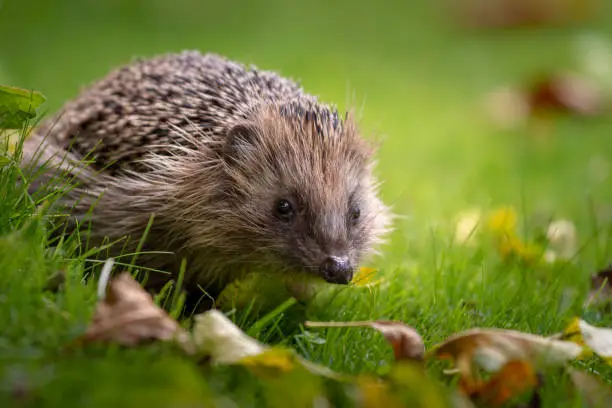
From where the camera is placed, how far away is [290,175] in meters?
3.38

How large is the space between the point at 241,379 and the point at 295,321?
3.12ft

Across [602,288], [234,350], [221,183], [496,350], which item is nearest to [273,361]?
[234,350]

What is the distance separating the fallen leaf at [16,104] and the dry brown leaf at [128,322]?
1.02 metres

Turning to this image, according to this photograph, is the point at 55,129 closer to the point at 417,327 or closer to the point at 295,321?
the point at 295,321

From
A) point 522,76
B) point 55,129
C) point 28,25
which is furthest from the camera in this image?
point 522,76

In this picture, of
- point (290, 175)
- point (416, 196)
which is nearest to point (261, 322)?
point (290, 175)

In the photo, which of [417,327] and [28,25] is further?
[28,25]

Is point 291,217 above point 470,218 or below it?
above

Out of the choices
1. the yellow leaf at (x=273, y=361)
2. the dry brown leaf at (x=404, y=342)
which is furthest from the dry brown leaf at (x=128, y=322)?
the dry brown leaf at (x=404, y=342)

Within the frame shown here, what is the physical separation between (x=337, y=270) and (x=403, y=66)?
286 inches

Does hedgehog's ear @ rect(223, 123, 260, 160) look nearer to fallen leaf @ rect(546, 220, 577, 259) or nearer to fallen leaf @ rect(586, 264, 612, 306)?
fallen leaf @ rect(586, 264, 612, 306)

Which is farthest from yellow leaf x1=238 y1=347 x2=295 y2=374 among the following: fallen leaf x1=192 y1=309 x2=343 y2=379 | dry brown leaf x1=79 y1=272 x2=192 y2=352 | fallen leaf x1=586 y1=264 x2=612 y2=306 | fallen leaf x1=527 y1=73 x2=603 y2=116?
fallen leaf x1=527 y1=73 x2=603 y2=116

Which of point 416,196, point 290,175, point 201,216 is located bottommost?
point 416,196

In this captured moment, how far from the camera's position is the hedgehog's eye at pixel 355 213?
11.4ft
